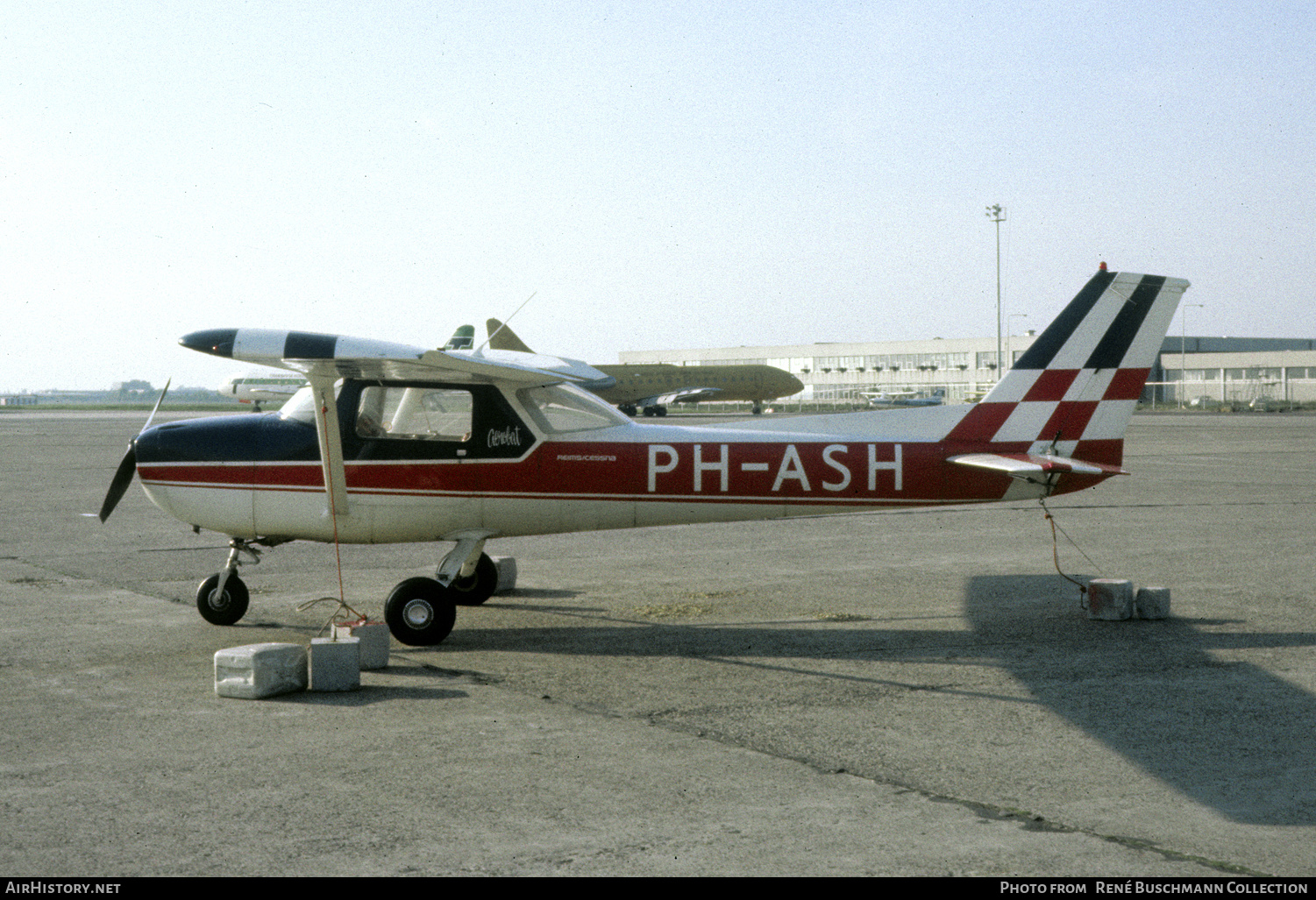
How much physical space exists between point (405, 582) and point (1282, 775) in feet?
20.2

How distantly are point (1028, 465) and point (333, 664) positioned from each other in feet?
17.4

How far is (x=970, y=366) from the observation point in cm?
13212

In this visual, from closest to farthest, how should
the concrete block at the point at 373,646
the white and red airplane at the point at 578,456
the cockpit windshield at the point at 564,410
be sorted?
1. the concrete block at the point at 373,646
2. the white and red airplane at the point at 578,456
3. the cockpit windshield at the point at 564,410

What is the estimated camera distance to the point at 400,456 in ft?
31.9

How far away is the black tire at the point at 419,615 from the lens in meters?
9.05

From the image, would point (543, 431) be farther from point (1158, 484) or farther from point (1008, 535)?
point (1158, 484)

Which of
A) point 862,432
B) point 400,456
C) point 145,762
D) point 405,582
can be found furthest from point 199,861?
point 862,432

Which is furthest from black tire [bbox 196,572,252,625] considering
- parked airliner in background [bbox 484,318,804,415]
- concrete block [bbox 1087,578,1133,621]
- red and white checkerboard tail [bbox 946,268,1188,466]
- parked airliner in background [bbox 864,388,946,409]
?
parked airliner in background [bbox 864,388,946,409]

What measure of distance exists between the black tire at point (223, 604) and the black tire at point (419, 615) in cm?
151

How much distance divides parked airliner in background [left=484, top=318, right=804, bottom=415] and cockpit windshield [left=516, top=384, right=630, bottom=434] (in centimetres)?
6093

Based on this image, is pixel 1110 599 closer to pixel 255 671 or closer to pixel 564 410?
pixel 564 410

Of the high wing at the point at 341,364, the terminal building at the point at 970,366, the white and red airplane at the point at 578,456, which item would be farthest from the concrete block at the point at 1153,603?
the terminal building at the point at 970,366

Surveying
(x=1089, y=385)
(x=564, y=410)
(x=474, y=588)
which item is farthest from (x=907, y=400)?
(x=564, y=410)

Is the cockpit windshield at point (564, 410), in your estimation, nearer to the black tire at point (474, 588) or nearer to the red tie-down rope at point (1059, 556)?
the black tire at point (474, 588)
